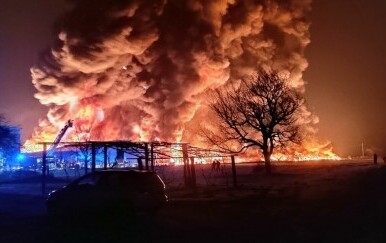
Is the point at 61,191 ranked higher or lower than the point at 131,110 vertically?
lower

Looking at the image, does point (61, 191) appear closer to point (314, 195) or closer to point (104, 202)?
point (104, 202)

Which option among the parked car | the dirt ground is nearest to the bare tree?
the dirt ground

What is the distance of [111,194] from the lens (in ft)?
54.7

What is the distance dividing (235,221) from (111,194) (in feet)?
15.0

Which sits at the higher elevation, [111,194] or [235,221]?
[111,194]

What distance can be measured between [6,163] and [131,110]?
17.0 metres

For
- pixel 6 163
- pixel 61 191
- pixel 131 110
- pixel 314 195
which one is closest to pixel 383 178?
pixel 314 195

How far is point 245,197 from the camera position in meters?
22.4

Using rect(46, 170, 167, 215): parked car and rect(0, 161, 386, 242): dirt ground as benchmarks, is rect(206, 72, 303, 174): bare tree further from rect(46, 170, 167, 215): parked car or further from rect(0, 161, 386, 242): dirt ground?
rect(46, 170, 167, 215): parked car

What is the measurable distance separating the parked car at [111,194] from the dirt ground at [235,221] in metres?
0.41

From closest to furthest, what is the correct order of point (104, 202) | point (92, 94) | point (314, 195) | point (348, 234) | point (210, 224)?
point (348, 234)
point (210, 224)
point (104, 202)
point (314, 195)
point (92, 94)

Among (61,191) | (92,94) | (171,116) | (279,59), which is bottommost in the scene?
(61,191)

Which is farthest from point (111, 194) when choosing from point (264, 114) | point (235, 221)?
point (264, 114)

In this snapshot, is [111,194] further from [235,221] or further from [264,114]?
[264,114]
